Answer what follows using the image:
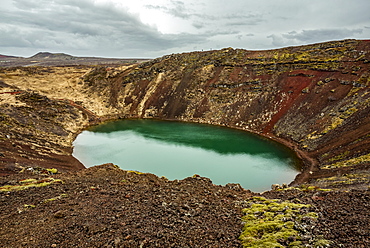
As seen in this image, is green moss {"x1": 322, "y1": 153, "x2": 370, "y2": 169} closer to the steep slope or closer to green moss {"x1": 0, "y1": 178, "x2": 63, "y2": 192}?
the steep slope

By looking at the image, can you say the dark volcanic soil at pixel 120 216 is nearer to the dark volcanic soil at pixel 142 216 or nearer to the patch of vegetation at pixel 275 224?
the dark volcanic soil at pixel 142 216

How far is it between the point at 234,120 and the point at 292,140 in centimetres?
1870

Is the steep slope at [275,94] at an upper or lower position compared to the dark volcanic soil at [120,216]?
upper

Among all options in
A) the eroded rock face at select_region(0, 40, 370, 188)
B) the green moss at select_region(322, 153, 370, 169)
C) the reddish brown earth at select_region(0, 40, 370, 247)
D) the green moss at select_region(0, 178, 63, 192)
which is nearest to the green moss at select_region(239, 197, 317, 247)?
the reddish brown earth at select_region(0, 40, 370, 247)

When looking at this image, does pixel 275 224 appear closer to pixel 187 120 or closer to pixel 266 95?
pixel 266 95

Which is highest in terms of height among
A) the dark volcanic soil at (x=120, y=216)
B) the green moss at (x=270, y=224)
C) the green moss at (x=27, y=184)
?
the green moss at (x=270, y=224)

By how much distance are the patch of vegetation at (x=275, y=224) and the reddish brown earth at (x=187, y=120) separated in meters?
0.67

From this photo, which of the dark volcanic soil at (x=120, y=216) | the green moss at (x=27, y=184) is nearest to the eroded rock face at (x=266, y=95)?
the dark volcanic soil at (x=120, y=216)

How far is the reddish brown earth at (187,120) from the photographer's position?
1180 centimetres

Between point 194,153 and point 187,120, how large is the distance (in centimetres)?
2828

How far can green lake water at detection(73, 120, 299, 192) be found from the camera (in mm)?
33625

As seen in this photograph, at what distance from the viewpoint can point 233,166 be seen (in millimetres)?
36688

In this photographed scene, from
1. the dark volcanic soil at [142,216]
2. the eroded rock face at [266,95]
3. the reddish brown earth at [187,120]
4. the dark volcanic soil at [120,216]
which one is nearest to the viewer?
the dark volcanic soil at [142,216]

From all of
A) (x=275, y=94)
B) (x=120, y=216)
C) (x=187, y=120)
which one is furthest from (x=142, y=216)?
(x=275, y=94)
